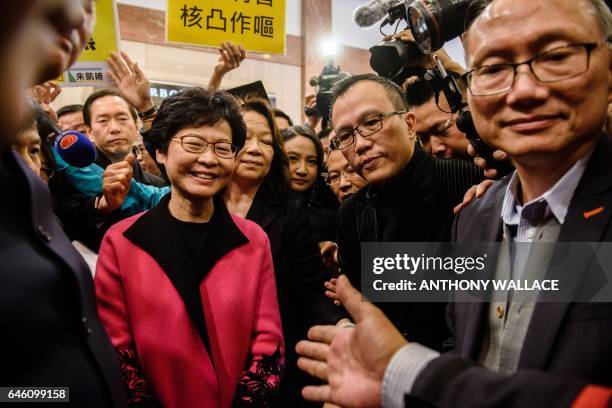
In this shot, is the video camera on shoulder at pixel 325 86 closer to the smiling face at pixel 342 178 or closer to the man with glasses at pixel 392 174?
the smiling face at pixel 342 178

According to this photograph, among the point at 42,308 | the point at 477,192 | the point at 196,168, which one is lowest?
the point at 42,308

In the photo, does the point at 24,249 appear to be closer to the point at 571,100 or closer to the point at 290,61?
the point at 571,100

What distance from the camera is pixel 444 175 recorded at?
1977mm

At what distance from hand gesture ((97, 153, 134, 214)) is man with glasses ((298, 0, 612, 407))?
1.23 metres

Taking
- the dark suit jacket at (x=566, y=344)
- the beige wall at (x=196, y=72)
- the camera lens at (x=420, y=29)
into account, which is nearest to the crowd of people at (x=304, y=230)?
the dark suit jacket at (x=566, y=344)

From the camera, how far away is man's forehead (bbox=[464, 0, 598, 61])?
102 cm

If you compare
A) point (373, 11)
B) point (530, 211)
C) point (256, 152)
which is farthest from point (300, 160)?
point (530, 211)

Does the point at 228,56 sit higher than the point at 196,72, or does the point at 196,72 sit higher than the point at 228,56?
the point at 196,72

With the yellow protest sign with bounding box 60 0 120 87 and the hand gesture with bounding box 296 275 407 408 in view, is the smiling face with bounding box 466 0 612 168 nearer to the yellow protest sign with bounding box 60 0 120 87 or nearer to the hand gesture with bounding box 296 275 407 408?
the hand gesture with bounding box 296 275 407 408

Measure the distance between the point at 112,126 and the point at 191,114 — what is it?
1.49 metres

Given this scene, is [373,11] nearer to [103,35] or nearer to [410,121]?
[410,121]

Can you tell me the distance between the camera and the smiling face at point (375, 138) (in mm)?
1953

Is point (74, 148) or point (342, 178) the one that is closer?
point (74, 148)

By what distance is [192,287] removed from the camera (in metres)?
1.55
